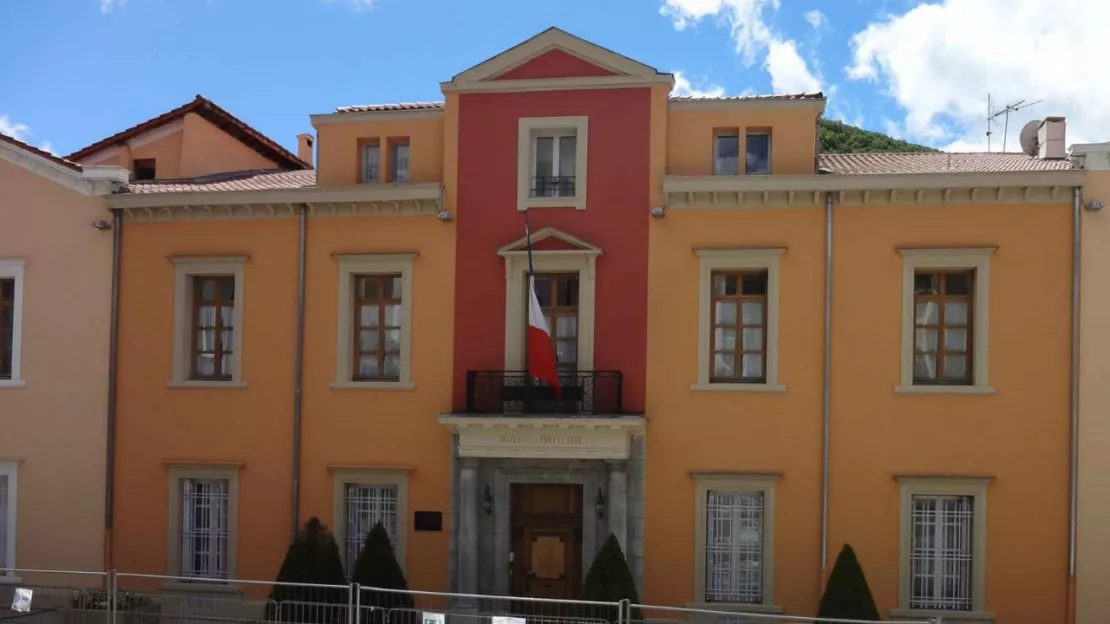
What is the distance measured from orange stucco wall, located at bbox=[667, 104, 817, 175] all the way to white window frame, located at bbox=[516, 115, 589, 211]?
5.09ft

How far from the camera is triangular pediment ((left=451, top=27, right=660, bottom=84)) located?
18.0m

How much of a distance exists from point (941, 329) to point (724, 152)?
4.85 meters

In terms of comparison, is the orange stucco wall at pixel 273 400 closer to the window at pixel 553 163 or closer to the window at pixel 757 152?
the window at pixel 553 163

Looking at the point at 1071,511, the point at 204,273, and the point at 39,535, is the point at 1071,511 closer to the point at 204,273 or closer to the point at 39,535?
the point at 204,273

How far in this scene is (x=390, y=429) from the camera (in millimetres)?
18406

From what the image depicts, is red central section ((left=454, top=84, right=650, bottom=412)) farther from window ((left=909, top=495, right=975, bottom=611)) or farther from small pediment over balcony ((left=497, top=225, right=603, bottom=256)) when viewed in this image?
window ((left=909, top=495, right=975, bottom=611))

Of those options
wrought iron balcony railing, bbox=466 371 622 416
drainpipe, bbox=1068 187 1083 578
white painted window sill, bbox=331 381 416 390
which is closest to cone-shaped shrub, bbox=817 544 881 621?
drainpipe, bbox=1068 187 1083 578

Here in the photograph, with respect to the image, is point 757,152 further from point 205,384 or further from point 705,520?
point 205,384

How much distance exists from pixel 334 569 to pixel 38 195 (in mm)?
9538

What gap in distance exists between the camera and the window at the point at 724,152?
18141 millimetres

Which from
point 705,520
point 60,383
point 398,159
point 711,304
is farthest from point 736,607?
point 60,383

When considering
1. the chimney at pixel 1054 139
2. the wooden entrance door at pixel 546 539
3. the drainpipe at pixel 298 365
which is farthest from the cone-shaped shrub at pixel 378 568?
the chimney at pixel 1054 139

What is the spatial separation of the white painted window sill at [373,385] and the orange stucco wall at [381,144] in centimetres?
375

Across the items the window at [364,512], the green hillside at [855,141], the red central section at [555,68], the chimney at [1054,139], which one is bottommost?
the window at [364,512]
